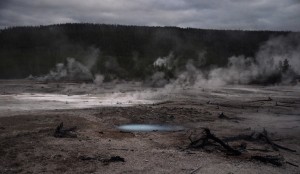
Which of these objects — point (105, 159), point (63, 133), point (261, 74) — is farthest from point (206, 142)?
point (261, 74)

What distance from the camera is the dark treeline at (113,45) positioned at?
7262 centimetres

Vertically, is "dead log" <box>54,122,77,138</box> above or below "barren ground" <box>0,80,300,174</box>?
above

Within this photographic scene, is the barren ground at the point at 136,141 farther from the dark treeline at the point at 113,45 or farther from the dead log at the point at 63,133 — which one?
the dark treeline at the point at 113,45

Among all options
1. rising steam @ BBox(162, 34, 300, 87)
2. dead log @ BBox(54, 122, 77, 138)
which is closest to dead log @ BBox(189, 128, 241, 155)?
dead log @ BBox(54, 122, 77, 138)

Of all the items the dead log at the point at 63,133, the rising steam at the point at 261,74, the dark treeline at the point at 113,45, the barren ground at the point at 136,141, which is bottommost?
the barren ground at the point at 136,141

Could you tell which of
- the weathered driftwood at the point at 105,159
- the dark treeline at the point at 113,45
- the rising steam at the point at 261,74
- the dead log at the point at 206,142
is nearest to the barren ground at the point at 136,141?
the weathered driftwood at the point at 105,159

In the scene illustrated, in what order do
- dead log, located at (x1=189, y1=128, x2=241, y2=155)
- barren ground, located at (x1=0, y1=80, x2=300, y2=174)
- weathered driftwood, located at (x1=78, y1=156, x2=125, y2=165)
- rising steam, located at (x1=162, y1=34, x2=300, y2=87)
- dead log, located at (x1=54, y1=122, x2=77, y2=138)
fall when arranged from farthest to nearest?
rising steam, located at (x1=162, y1=34, x2=300, y2=87), dead log, located at (x1=54, y1=122, x2=77, y2=138), dead log, located at (x1=189, y1=128, x2=241, y2=155), weathered driftwood, located at (x1=78, y1=156, x2=125, y2=165), barren ground, located at (x1=0, y1=80, x2=300, y2=174)

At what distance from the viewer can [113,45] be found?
83000mm

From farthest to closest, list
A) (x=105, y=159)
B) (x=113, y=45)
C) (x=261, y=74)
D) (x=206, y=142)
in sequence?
(x=113, y=45) → (x=261, y=74) → (x=206, y=142) → (x=105, y=159)

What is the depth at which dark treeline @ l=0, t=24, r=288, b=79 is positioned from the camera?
72.6 metres

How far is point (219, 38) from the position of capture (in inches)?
3334

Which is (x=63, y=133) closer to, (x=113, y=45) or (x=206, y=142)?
(x=206, y=142)

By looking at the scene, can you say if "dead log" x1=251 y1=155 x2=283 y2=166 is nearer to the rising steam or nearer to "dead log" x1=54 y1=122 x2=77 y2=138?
"dead log" x1=54 y1=122 x2=77 y2=138

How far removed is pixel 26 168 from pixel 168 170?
10.3 ft
